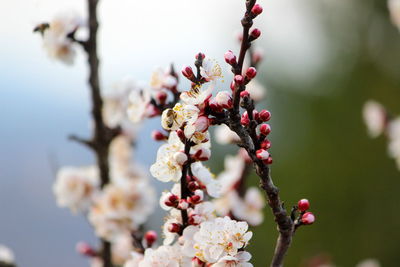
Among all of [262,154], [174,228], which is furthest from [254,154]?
[174,228]

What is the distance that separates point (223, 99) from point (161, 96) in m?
0.42

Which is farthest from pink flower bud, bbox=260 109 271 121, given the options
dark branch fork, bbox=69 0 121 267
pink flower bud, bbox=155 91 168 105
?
dark branch fork, bbox=69 0 121 267

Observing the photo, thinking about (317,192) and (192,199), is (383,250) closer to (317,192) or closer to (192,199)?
(317,192)

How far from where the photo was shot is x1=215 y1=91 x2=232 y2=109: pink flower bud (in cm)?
83

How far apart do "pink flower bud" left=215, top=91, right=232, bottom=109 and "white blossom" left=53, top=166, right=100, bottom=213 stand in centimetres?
131

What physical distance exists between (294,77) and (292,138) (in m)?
1.72

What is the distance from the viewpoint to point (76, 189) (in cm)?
210

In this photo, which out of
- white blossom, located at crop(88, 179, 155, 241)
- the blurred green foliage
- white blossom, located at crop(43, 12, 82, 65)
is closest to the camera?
white blossom, located at crop(43, 12, 82, 65)

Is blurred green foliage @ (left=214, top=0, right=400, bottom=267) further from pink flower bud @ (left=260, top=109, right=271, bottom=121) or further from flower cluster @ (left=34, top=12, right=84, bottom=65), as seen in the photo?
pink flower bud @ (left=260, top=109, right=271, bottom=121)

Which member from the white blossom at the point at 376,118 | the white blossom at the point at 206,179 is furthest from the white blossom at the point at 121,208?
the white blossom at the point at 376,118

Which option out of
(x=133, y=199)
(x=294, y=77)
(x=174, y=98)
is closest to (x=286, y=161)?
(x=294, y=77)

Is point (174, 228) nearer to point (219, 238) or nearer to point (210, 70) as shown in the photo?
point (219, 238)

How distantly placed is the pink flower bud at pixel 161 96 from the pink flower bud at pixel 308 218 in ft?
1.55

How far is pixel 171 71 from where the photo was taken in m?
1.22
